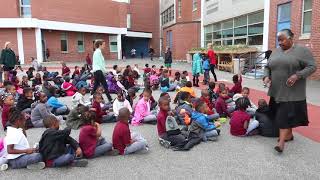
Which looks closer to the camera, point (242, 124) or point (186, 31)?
point (242, 124)

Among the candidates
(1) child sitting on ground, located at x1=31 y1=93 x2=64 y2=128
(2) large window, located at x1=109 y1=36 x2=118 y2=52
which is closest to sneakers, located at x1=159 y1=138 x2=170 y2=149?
(1) child sitting on ground, located at x1=31 y1=93 x2=64 y2=128

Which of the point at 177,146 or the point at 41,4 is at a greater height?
the point at 41,4

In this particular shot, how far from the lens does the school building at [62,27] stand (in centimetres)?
3206

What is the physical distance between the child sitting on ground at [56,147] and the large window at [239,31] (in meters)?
17.6

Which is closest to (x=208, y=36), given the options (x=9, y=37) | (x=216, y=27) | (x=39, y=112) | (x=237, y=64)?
(x=216, y=27)

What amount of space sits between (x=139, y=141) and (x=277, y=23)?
1475 centimetres

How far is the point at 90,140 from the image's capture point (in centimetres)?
572

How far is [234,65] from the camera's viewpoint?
2081 centimetres

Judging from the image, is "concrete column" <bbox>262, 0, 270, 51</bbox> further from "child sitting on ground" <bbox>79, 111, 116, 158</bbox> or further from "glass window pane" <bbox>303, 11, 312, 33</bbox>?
"child sitting on ground" <bbox>79, 111, 116, 158</bbox>

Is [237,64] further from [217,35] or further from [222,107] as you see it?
[222,107]

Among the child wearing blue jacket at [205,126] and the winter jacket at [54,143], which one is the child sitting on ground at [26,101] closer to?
the winter jacket at [54,143]

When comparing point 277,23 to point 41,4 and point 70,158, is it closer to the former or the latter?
point 70,158

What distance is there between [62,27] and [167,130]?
107 ft

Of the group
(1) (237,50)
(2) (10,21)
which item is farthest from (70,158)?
(2) (10,21)
